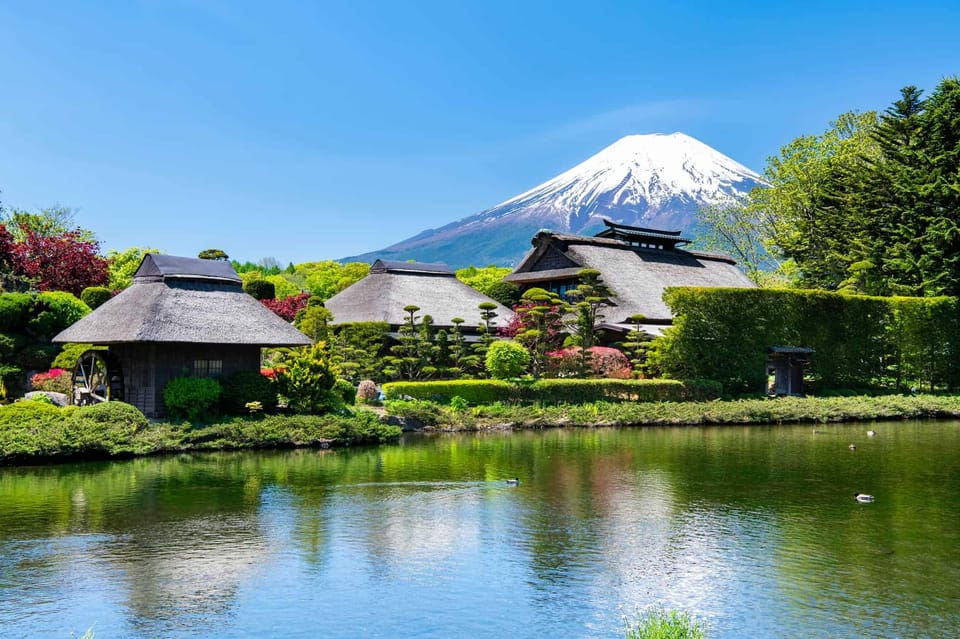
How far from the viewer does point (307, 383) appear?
85.9ft

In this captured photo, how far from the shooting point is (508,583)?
10.8 meters

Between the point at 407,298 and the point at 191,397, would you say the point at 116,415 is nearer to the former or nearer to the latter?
the point at 191,397

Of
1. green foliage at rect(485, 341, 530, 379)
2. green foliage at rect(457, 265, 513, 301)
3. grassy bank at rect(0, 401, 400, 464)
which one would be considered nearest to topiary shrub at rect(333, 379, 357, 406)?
grassy bank at rect(0, 401, 400, 464)

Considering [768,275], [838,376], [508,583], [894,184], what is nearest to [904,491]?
[508,583]

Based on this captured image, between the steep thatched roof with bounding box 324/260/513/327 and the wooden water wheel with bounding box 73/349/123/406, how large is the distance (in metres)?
13.4

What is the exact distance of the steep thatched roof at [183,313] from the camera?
24656 millimetres

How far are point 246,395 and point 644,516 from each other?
48.8 feet

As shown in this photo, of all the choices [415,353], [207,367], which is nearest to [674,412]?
[415,353]

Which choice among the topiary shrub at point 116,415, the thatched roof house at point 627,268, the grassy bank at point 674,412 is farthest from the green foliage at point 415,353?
the topiary shrub at point 116,415

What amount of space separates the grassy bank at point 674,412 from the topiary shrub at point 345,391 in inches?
55.7

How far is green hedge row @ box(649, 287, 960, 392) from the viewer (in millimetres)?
36656

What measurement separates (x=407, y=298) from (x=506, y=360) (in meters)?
10.4

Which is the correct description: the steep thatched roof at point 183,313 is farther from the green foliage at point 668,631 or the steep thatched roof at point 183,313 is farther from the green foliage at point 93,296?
the green foliage at point 668,631

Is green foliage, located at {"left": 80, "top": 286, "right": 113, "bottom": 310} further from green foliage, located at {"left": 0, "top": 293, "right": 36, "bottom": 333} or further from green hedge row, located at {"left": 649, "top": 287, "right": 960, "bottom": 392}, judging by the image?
green hedge row, located at {"left": 649, "top": 287, "right": 960, "bottom": 392}
